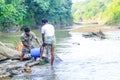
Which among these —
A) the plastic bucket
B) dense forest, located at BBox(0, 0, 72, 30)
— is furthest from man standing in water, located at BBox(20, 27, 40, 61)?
dense forest, located at BBox(0, 0, 72, 30)

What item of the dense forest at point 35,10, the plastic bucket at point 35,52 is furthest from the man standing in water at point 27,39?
the dense forest at point 35,10

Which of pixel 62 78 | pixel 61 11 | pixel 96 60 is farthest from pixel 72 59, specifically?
pixel 61 11

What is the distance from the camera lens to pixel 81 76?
1186cm

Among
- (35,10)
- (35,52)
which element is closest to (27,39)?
(35,52)

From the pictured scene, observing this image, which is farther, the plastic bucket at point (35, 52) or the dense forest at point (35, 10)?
the dense forest at point (35, 10)

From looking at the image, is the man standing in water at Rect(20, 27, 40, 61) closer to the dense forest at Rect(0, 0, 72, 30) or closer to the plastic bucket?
the plastic bucket

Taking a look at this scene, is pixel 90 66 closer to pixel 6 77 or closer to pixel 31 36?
pixel 31 36

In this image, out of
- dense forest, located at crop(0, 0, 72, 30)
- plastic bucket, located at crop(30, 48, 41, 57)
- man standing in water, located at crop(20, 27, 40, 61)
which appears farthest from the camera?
dense forest, located at crop(0, 0, 72, 30)

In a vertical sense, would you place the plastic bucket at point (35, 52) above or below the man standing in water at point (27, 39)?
below

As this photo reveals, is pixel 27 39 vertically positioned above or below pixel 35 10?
below

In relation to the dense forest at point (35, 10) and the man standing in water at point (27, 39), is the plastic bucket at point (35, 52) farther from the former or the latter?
the dense forest at point (35, 10)

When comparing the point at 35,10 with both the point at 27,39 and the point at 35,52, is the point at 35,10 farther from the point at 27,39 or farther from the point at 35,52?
the point at 35,52

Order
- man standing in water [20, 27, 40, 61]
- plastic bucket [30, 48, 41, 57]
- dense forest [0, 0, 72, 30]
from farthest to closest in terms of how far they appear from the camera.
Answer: dense forest [0, 0, 72, 30]
man standing in water [20, 27, 40, 61]
plastic bucket [30, 48, 41, 57]

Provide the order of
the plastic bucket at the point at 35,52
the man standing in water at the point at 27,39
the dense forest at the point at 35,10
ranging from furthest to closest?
1. the dense forest at the point at 35,10
2. the man standing in water at the point at 27,39
3. the plastic bucket at the point at 35,52
